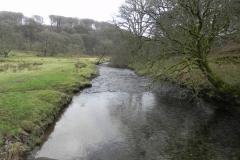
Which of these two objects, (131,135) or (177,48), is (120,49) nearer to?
(177,48)

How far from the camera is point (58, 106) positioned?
1608 centimetres

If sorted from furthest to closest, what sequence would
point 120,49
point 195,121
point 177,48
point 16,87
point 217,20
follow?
point 120,49 → point 16,87 → point 177,48 → point 217,20 → point 195,121

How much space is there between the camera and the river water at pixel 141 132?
977cm

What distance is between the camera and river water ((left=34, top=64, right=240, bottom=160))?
9.77 metres

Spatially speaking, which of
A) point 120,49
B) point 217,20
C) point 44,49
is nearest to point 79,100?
point 217,20

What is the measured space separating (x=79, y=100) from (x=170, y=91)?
419 inches

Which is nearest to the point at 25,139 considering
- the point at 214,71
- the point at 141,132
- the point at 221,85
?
the point at 141,132

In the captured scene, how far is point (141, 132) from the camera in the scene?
Result: 12.1 meters

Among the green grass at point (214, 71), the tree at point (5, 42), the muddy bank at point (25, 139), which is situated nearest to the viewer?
the muddy bank at point (25, 139)

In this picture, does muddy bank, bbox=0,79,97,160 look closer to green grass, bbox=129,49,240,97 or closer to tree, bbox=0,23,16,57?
green grass, bbox=129,49,240,97

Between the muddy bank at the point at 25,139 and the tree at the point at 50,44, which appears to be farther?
the tree at the point at 50,44

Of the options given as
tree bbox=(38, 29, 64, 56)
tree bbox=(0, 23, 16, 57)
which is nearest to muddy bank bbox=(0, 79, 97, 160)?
tree bbox=(0, 23, 16, 57)

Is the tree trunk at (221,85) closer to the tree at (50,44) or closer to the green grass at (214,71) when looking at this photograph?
the green grass at (214,71)

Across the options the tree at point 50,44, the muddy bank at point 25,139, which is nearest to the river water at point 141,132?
the muddy bank at point 25,139
